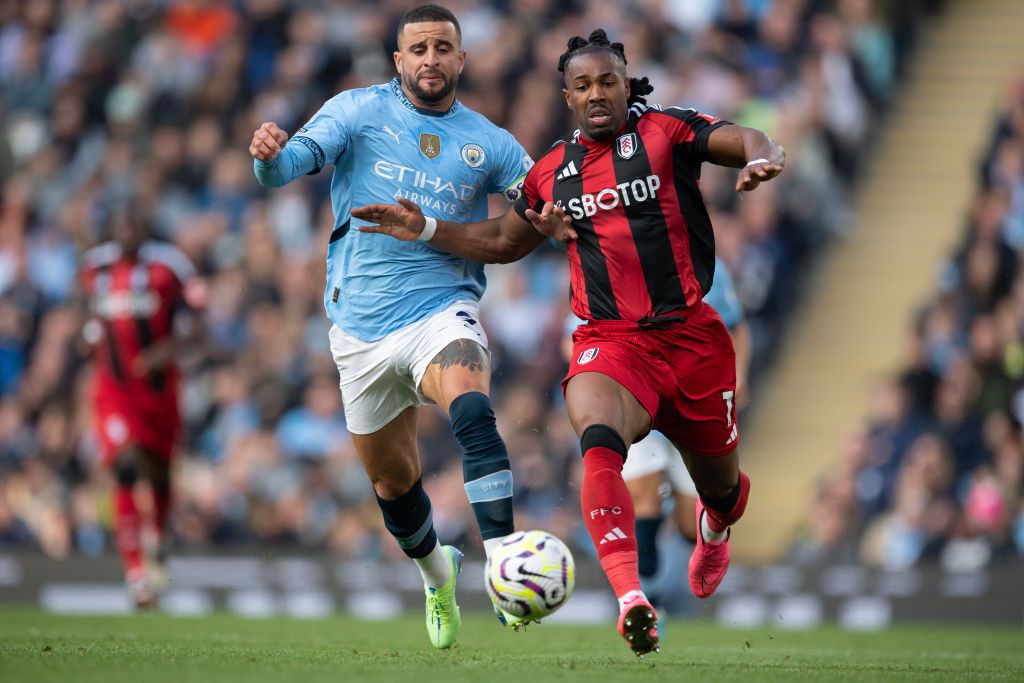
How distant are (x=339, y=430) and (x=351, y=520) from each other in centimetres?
107

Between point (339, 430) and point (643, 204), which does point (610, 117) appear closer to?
point (643, 204)

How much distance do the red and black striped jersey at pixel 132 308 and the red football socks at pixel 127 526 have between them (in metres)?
0.89

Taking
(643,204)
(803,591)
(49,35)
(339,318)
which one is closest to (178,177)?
(49,35)

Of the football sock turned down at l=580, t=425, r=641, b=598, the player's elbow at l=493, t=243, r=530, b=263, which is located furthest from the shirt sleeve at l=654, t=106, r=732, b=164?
the football sock turned down at l=580, t=425, r=641, b=598

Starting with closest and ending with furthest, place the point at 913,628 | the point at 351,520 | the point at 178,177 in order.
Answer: the point at 913,628 < the point at 351,520 < the point at 178,177

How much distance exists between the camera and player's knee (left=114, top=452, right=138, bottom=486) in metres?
12.8

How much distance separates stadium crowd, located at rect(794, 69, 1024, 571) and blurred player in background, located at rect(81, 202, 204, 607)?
210 inches

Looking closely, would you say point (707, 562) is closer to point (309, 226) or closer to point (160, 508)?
point (160, 508)

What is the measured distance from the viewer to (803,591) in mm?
13648

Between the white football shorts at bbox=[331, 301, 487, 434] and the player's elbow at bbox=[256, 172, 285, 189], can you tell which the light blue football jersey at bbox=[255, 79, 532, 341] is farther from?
the player's elbow at bbox=[256, 172, 285, 189]

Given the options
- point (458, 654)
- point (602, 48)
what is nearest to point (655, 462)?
point (458, 654)

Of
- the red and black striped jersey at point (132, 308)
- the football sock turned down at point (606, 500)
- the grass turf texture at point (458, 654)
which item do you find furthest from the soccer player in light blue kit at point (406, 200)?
the red and black striped jersey at point (132, 308)

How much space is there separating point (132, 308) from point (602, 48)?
6.46m

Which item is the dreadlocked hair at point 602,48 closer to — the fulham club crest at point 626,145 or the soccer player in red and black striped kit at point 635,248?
the soccer player in red and black striped kit at point 635,248
